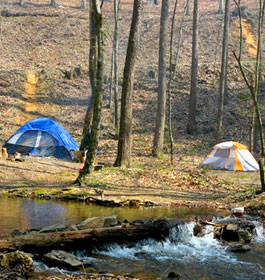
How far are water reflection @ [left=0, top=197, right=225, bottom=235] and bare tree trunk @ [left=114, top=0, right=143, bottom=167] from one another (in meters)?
4.61

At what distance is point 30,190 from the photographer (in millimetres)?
13227

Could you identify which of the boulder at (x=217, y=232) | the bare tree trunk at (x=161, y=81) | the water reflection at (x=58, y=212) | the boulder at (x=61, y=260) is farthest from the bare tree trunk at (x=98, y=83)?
the bare tree trunk at (x=161, y=81)

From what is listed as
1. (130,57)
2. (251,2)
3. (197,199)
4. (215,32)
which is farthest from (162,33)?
(251,2)

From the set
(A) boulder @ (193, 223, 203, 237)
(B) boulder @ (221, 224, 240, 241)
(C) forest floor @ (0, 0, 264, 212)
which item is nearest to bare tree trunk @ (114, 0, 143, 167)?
(C) forest floor @ (0, 0, 264, 212)

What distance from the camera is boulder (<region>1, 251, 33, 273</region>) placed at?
627cm

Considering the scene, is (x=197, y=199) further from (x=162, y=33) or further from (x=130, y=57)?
(x=162, y=33)

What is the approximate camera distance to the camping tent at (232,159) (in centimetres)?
1858

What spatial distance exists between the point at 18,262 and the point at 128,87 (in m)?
10.6

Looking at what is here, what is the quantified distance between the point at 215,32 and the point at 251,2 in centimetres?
1485

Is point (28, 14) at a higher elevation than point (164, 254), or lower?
higher

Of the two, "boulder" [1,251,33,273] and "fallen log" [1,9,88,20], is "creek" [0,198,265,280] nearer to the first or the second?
"boulder" [1,251,33,273]

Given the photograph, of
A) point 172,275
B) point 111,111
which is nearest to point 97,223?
point 172,275

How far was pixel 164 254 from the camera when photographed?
25.8 feet

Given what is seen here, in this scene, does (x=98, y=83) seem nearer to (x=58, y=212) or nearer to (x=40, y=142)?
(x=58, y=212)
